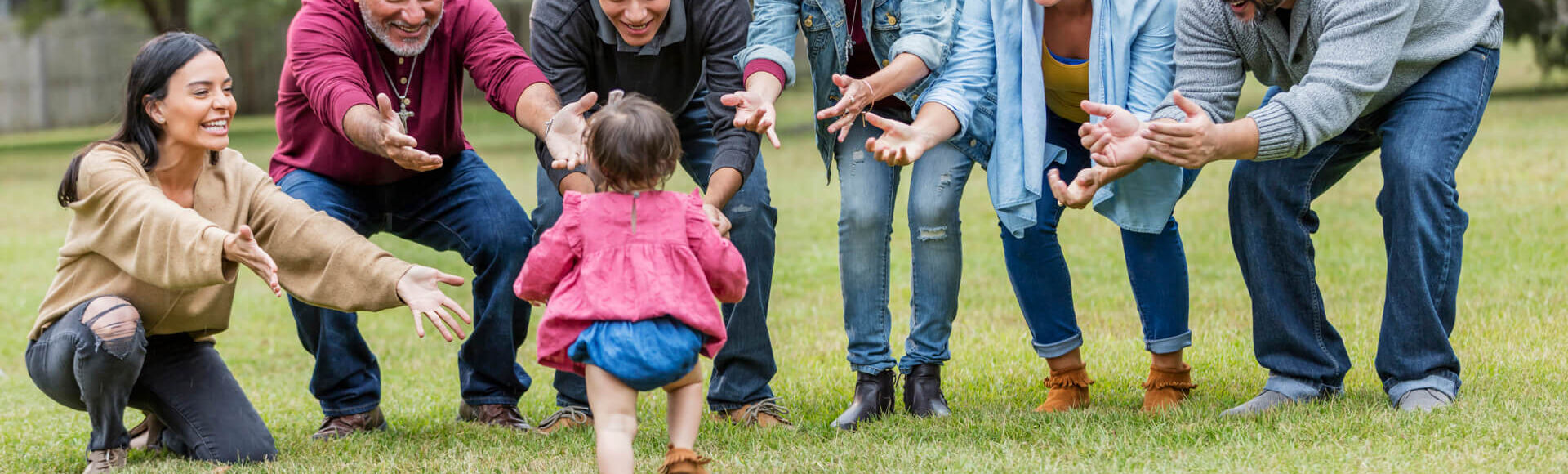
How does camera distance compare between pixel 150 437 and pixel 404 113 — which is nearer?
pixel 150 437

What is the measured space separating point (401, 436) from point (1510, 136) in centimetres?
1224

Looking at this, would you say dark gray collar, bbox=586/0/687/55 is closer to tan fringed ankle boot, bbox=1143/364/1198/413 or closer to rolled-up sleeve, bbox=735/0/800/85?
rolled-up sleeve, bbox=735/0/800/85

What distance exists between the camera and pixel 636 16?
475 centimetres

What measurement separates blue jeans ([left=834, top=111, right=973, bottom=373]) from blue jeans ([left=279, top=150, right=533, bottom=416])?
123 cm

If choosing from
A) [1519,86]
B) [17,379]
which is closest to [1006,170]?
[17,379]

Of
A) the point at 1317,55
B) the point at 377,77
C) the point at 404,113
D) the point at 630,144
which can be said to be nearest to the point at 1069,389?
the point at 1317,55

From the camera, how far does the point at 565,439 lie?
4.73 metres

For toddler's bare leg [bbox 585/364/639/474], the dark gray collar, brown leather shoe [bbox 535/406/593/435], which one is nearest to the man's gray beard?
the dark gray collar

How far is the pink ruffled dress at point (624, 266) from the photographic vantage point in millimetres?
3643

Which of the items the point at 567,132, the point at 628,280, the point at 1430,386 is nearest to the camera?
the point at 628,280

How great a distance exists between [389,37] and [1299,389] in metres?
3.28

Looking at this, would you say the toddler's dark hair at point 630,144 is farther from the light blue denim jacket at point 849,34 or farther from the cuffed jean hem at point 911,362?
the cuffed jean hem at point 911,362

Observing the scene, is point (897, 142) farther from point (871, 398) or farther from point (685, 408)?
point (685, 408)

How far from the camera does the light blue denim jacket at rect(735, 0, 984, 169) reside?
4762mm
